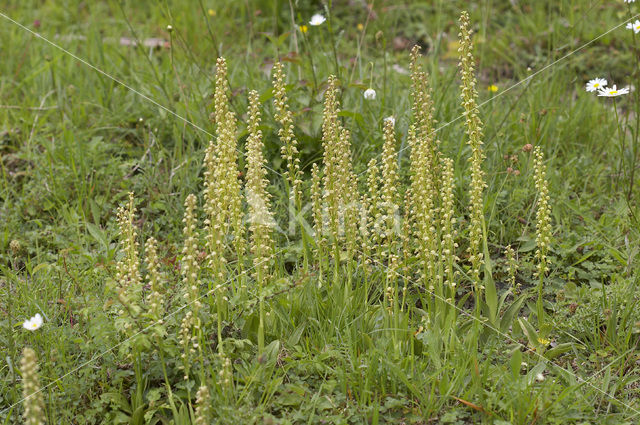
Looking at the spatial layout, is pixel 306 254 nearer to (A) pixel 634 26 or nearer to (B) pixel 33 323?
(B) pixel 33 323

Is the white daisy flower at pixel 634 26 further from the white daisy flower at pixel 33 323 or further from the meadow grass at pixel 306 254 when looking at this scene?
the white daisy flower at pixel 33 323

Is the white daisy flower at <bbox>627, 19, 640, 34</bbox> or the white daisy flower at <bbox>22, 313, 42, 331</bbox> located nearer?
the white daisy flower at <bbox>22, 313, 42, 331</bbox>

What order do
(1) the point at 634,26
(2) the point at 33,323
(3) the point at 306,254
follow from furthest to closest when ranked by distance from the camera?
(1) the point at 634,26 < (3) the point at 306,254 < (2) the point at 33,323

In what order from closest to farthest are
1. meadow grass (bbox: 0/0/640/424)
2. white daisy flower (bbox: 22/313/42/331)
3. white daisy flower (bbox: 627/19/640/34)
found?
meadow grass (bbox: 0/0/640/424)
white daisy flower (bbox: 22/313/42/331)
white daisy flower (bbox: 627/19/640/34)

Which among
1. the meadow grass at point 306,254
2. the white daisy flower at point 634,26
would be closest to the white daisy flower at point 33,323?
the meadow grass at point 306,254

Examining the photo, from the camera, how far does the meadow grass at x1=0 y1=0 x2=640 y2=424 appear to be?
2543 mm

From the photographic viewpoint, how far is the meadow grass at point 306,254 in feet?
8.34

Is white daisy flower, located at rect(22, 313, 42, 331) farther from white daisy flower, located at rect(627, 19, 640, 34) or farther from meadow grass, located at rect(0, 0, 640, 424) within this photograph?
white daisy flower, located at rect(627, 19, 640, 34)

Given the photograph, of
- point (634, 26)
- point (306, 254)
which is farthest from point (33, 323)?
point (634, 26)

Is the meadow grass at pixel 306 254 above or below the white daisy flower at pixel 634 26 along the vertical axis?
below

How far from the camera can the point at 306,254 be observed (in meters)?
3.01

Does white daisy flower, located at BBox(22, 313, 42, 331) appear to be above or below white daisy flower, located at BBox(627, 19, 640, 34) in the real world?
below

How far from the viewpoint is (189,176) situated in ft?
13.5

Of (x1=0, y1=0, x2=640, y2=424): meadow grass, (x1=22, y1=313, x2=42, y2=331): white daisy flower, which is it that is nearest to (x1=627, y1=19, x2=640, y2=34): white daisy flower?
(x1=0, y1=0, x2=640, y2=424): meadow grass
